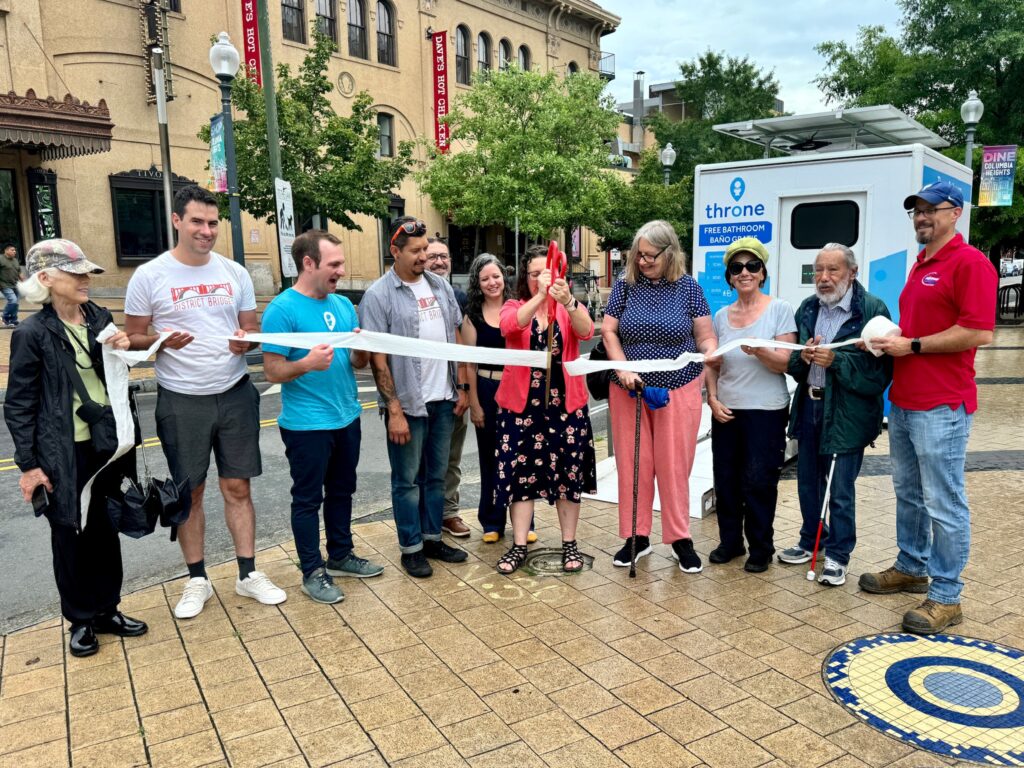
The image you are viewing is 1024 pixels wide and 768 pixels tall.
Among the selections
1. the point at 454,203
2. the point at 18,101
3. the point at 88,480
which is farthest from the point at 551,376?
the point at 454,203

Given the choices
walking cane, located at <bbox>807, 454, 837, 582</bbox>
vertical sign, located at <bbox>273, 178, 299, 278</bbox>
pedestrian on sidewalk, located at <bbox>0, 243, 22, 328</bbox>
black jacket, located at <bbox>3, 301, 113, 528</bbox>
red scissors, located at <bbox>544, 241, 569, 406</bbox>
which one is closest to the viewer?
black jacket, located at <bbox>3, 301, 113, 528</bbox>

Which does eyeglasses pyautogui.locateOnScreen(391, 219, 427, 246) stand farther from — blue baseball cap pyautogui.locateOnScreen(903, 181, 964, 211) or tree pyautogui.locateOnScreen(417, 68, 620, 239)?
tree pyautogui.locateOnScreen(417, 68, 620, 239)

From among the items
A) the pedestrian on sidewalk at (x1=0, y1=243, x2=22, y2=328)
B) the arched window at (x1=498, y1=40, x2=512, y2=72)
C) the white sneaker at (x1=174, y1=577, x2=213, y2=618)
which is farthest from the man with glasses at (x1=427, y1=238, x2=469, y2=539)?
the arched window at (x1=498, y1=40, x2=512, y2=72)

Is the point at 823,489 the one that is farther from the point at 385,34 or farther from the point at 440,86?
the point at 385,34

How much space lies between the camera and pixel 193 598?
13.0 ft

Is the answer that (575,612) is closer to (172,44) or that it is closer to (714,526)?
(714,526)

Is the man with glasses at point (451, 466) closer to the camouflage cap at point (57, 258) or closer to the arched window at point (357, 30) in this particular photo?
the camouflage cap at point (57, 258)

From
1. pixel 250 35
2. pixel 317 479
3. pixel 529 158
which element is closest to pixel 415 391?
pixel 317 479

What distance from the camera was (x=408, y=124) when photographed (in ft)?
92.0

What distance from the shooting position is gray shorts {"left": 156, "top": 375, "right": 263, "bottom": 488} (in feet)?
12.3

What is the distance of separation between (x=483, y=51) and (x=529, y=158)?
1167 cm

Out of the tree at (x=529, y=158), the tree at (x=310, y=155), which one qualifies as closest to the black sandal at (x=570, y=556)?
the tree at (x=310, y=155)

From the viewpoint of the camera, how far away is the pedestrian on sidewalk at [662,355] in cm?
428

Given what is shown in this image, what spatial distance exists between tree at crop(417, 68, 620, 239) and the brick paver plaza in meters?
18.3
